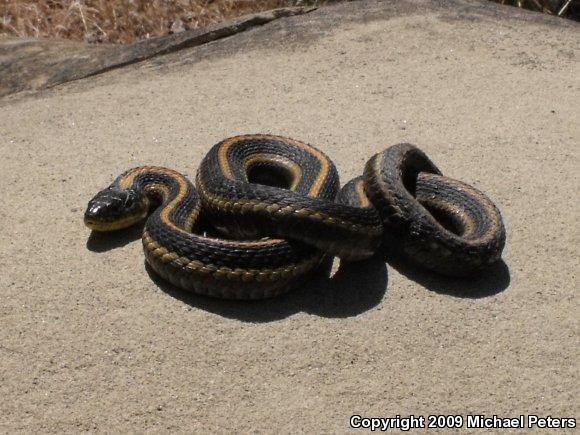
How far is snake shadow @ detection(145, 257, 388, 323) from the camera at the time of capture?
19.2ft

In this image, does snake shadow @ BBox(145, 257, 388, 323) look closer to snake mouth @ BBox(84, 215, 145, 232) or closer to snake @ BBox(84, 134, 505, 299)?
snake @ BBox(84, 134, 505, 299)

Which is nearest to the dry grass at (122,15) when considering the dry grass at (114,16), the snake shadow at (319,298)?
the dry grass at (114,16)

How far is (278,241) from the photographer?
19.2 feet

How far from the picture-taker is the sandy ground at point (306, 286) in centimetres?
523

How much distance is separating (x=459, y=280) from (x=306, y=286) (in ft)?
3.68

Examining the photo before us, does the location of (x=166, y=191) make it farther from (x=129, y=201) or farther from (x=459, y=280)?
(x=459, y=280)

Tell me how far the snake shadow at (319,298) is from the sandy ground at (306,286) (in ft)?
0.06

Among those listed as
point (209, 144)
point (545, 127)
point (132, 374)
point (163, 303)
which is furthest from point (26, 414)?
point (545, 127)

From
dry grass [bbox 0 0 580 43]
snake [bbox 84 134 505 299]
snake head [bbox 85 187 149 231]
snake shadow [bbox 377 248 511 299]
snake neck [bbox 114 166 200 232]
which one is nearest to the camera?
snake [bbox 84 134 505 299]

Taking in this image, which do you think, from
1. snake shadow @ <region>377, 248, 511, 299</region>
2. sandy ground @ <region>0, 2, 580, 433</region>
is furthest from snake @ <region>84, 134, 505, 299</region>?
sandy ground @ <region>0, 2, 580, 433</region>

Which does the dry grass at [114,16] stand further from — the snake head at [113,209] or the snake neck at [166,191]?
the snake head at [113,209]

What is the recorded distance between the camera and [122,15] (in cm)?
1258

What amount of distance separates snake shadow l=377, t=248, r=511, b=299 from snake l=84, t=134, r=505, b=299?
0.36 ft

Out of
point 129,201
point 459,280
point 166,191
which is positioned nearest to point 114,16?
point 166,191
